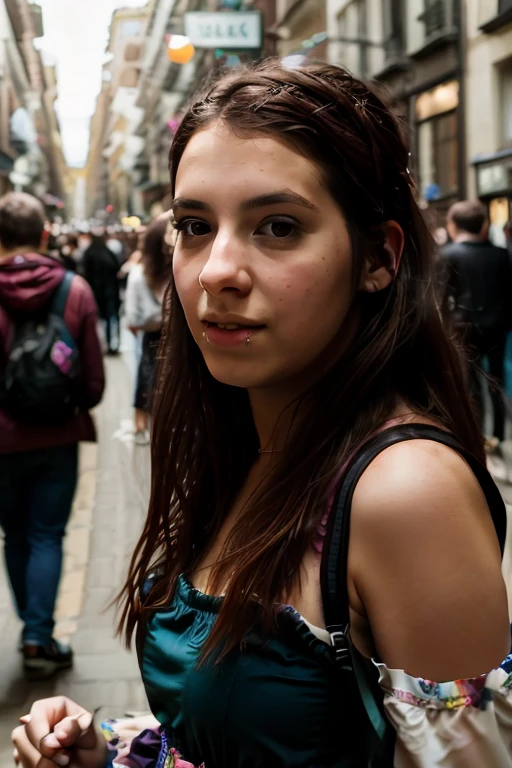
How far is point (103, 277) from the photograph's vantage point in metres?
14.4

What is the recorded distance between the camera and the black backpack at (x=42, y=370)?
400cm

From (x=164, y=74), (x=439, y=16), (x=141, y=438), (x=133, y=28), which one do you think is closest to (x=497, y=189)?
(x=439, y=16)

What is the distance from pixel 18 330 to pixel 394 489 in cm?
327

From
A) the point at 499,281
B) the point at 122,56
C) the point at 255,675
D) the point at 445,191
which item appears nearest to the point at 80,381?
the point at 255,675

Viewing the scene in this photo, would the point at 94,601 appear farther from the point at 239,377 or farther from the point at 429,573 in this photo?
the point at 429,573

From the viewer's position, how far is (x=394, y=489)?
3.54ft

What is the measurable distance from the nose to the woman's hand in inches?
28.0

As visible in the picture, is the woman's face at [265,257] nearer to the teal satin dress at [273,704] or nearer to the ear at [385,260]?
the ear at [385,260]

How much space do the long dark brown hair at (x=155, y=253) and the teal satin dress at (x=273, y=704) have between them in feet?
15.0

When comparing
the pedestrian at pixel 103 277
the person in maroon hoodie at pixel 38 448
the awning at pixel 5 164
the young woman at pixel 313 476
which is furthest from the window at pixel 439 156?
the awning at pixel 5 164

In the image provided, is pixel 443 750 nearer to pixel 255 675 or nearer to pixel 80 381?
pixel 255 675

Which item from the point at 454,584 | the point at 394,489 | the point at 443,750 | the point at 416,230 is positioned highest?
the point at 416,230

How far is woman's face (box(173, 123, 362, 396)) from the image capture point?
1.25 metres

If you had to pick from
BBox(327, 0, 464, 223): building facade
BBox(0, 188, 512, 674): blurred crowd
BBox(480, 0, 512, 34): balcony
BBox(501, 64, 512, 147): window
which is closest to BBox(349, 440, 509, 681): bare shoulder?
BBox(0, 188, 512, 674): blurred crowd
